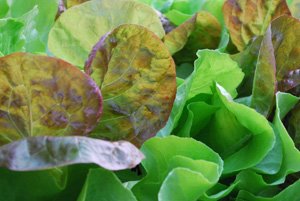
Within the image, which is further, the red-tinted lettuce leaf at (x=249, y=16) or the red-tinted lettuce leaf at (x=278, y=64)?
the red-tinted lettuce leaf at (x=249, y=16)

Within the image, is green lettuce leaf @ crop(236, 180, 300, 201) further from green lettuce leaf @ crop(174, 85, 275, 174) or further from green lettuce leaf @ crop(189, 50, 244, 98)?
green lettuce leaf @ crop(189, 50, 244, 98)

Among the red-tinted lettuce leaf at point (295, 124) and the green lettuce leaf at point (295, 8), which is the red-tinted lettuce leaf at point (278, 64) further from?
the green lettuce leaf at point (295, 8)

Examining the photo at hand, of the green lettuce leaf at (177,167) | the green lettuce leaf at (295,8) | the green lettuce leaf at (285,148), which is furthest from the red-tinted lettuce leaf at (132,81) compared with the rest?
the green lettuce leaf at (295,8)

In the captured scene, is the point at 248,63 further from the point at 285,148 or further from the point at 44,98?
the point at 44,98

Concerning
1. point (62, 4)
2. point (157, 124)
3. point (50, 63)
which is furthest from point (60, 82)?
point (62, 4)

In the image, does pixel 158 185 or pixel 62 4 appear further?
pixel 62 4

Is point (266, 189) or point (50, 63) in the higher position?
point (50, 63)

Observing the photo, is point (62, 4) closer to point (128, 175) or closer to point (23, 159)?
point (128, 175)
